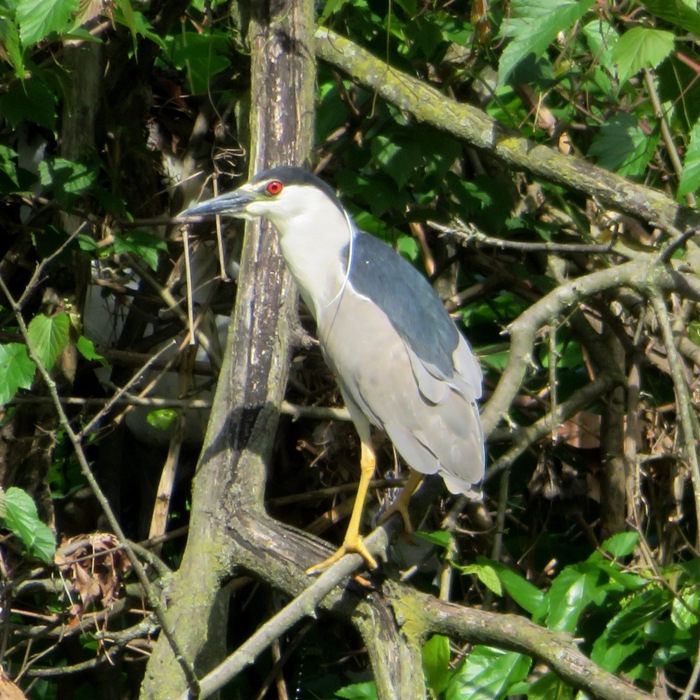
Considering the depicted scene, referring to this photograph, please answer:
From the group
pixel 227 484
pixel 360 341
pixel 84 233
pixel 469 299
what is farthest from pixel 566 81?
pixel 227 484

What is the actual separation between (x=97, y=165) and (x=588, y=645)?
146cm

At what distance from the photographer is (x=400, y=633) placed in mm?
1664

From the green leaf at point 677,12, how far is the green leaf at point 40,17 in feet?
3.19

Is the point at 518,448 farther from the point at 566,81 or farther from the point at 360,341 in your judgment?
the point at 566,81

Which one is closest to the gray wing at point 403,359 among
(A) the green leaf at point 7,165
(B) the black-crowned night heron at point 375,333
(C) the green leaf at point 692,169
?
(B) the black-crowned night heron at point 375,333

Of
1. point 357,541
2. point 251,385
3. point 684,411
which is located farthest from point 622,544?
point 251,385

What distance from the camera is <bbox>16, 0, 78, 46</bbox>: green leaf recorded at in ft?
5.57

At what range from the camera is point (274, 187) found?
81.9 inches

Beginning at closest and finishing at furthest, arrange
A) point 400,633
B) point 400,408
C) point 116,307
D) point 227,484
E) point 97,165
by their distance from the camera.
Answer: point 400,633 → point 227,484 → point 400,408 → point 97,165 → point 116,307

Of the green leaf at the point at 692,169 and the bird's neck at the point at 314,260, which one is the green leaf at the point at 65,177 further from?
the green leaf at the point at 692,169

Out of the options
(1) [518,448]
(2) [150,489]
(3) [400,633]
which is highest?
(1) [518,448]

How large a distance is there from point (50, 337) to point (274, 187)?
0.54 metres

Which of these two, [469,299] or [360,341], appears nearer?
[360,341]

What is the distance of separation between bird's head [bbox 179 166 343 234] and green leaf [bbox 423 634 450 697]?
87cm
